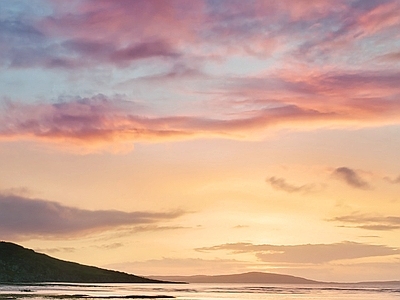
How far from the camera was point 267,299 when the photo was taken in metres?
140

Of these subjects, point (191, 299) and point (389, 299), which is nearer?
point (191, 299)

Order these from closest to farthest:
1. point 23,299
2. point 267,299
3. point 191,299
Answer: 1. point 23,299
2. point 191,299
3. point 267,299

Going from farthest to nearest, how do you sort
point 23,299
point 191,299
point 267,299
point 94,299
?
point 267,299, point 191,299, point 94,299, point 23,299

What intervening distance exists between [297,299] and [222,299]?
747 inches

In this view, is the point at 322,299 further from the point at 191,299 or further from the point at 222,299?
the point at 191,299

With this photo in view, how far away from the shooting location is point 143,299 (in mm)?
127438

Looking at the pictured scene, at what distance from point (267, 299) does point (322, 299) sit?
15100 mm

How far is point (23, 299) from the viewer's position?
349 ft

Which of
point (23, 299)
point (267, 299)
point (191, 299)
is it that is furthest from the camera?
point (267, 299)

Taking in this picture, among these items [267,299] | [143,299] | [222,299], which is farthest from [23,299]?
[267,299]

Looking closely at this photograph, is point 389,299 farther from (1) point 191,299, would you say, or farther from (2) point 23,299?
(2) point 23,299

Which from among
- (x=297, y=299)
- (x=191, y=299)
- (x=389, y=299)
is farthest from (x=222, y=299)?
(x=389, y=299)

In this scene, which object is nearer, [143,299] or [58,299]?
[58,299]

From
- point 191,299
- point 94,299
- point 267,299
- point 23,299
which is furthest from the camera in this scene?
point 267,299
